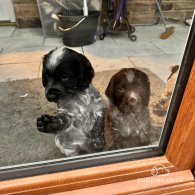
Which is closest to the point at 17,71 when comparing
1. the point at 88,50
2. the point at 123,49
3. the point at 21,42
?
the point at 21,42

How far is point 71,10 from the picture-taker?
155 cm

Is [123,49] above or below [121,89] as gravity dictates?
below

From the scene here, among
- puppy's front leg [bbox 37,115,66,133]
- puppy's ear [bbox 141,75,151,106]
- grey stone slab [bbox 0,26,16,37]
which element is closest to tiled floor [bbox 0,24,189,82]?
grey stone slab [bbox 0,26,16,37]

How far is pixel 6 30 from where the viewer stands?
1.20 metres

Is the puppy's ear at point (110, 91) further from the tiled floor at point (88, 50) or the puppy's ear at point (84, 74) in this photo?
the tiled floor at point (88, 50)

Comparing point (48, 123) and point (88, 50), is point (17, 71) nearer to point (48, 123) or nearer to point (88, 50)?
point (88, 50)

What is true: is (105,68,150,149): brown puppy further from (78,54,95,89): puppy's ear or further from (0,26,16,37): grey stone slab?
(0,26,16,37): grey stone slab

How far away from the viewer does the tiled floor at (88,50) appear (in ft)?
3.93

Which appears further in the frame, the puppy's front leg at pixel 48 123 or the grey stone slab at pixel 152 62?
the grey stone slab at pixel 152 62

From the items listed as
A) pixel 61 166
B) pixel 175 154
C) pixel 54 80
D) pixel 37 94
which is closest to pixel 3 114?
pixel 37 94

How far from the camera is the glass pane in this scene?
0.69 meters

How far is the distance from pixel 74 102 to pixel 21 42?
0.82m

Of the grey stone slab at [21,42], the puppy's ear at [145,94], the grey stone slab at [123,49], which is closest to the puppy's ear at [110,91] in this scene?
the puppy's ear at [145,94]

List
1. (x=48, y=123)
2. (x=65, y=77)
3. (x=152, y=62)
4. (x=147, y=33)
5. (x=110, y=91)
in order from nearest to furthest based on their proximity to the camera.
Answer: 1. (x=48, y=123)
2. (x=65, y=77)
3. (x=110, y=91)
4. (x=152, y=62)
5. (x=147, y=33)
